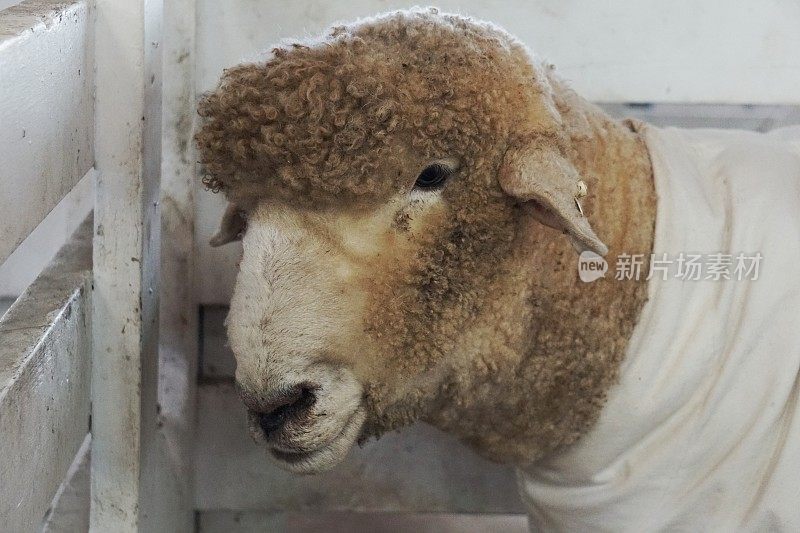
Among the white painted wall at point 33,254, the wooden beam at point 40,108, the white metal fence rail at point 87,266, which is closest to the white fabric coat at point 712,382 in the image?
the white metal fence rail at point 87,266

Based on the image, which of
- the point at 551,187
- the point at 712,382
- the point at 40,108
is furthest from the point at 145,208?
the point at 712,382

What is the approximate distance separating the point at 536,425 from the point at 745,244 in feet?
1.45

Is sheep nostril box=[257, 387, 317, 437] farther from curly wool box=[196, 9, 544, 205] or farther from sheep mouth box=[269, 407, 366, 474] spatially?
curly wool box=[196, 9, 544, 205]

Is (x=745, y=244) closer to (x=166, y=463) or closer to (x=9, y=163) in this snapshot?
(x=9, y=163)

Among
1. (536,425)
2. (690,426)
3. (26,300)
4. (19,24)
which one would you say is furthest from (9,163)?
(690,426)

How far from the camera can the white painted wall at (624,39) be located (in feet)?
6.34

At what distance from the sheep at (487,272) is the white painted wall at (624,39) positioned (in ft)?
1.39

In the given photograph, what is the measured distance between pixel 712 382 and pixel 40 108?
3.46 feet

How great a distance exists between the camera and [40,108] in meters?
1.09

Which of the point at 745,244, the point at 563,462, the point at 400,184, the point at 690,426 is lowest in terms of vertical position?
the point at 563,462

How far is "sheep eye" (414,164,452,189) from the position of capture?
4.13ft

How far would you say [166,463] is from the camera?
1.85 meters

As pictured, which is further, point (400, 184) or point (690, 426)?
point (690, 426)

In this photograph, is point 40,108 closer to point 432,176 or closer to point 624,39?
point 432,176
